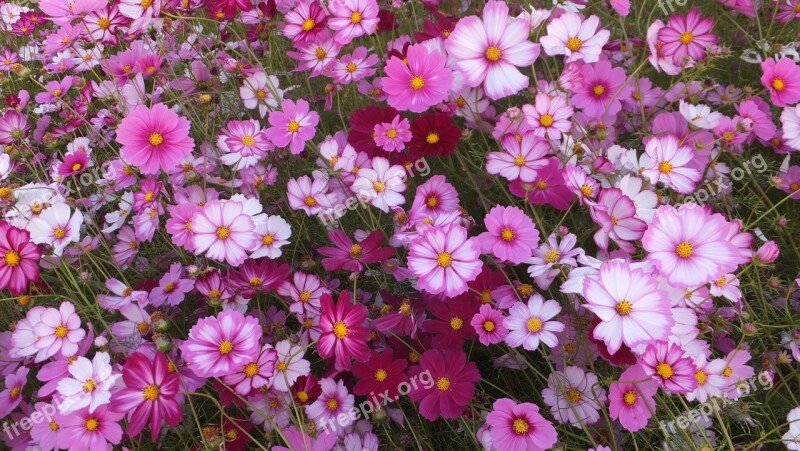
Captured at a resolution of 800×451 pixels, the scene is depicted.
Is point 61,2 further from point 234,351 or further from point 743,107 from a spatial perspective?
point 743,107

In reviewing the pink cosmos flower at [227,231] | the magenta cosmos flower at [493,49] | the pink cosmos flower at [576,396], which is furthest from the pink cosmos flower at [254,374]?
the magenta cosmos flower at [493,49]

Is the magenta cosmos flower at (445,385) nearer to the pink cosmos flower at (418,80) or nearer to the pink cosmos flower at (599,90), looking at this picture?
the pink cosmos flower at (418,80)

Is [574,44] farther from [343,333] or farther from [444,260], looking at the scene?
[343,333]

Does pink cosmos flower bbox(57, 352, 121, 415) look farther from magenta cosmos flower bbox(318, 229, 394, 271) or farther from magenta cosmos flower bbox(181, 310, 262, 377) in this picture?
magenta cosmos flower bbox(318, 229, 394, 271)

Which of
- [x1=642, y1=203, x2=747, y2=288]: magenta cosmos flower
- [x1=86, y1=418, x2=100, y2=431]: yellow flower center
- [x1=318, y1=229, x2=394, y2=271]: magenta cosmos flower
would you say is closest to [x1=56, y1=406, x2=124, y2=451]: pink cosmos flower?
[x1=86, y1=418, x2=100, y2=431]: yellow flower center

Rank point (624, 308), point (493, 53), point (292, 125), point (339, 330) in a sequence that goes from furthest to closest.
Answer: point (292, 125) < point (493, 53) < point (339, 330) < point (624, 308)

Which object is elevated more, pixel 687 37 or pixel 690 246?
pixel 687 37

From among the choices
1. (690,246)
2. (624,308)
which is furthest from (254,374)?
(690,246)
